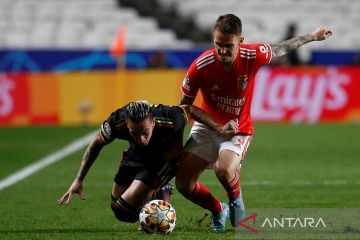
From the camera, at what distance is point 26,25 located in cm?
2425

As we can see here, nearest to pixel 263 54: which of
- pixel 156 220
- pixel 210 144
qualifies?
pixel 210 144

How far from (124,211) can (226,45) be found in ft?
5.45

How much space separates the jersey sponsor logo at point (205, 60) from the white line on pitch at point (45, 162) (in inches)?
168

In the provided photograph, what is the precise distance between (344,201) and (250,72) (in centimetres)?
243

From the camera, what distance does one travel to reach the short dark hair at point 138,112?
738cm

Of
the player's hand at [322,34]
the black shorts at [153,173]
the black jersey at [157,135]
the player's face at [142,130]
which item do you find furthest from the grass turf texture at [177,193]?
the player's hand at [322,34]

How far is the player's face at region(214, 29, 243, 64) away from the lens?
24.9 feet

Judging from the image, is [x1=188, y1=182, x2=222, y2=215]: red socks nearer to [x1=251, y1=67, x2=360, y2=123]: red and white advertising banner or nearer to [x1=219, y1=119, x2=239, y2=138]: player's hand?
[x1=219, y1=119, x2=239, y2=138]: player's hand

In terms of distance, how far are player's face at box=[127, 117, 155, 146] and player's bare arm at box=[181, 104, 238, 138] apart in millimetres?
553

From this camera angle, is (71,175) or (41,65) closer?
(71,175)

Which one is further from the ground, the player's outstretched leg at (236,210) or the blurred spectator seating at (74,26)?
the player's outstretched leg at (236,210)

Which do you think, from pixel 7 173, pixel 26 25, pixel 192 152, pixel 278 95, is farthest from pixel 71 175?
pixel 26 25

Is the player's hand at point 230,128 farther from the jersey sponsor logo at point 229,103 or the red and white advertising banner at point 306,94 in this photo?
the red and white advertising banner at point 306,94

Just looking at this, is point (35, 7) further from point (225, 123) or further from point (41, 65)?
point (225, 123)
